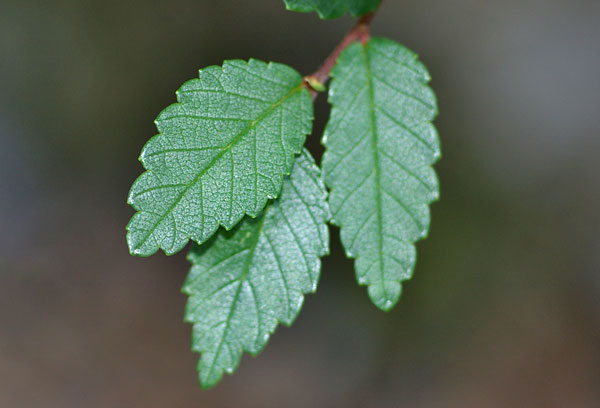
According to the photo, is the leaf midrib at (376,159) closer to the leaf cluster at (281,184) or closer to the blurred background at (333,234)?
the leaf cluster at (281,184)

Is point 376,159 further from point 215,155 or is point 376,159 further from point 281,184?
point 215,155

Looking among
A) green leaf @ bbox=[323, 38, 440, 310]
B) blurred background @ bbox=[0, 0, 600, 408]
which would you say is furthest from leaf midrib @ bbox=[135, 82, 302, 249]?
blurred background @ bbox=[0, 0, 600, 408]

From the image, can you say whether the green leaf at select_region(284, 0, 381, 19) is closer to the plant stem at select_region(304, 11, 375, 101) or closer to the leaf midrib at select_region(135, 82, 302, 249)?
the plant stem at select_region(304, 11, 375, 101)

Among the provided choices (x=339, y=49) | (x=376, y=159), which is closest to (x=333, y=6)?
(x=339, y=49)
